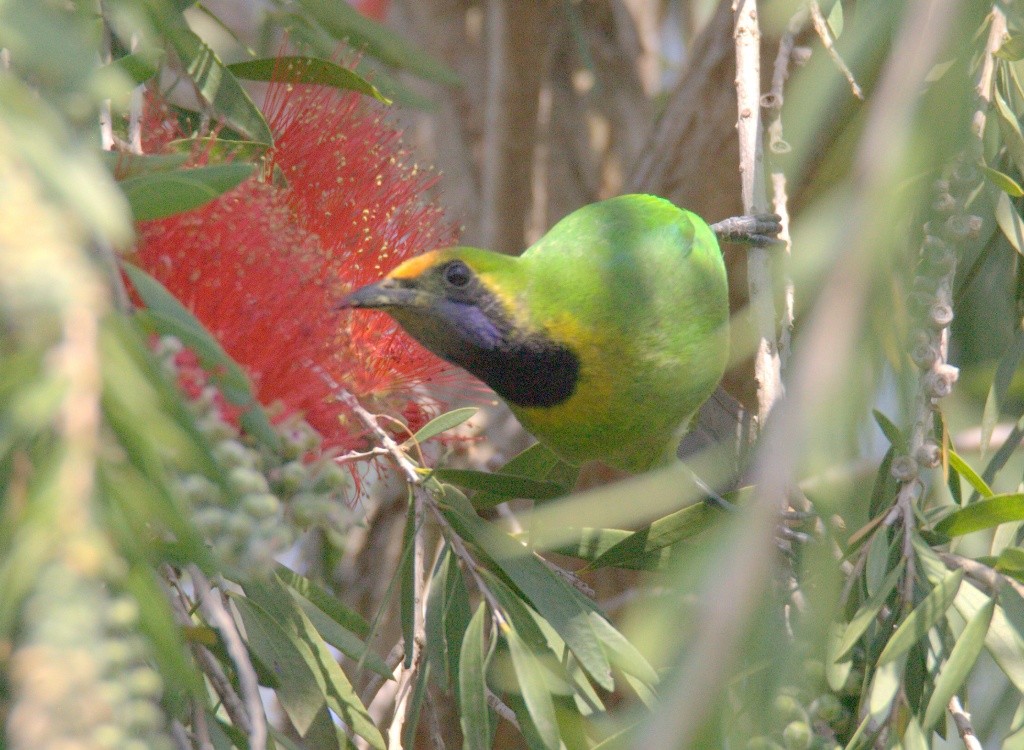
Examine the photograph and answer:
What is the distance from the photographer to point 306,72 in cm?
197

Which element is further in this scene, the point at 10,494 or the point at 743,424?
the point at 743,424

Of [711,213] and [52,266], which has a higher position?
[52,266]

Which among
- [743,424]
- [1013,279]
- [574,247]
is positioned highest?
[574,247]

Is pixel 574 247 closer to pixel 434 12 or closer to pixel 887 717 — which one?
pixel 887 717

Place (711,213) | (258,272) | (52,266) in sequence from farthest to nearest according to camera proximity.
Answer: (711,213) → (258,272) → (52,266)

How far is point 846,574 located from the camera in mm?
Answer: 1707

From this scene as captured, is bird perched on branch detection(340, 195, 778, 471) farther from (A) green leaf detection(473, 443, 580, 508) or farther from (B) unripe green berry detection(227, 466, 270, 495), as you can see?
(B) unripe green berry detection(227, 466, 270, 495)

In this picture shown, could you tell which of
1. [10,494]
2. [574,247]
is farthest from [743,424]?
[10,494]

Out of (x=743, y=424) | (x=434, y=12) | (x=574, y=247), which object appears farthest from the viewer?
(x=434, y=12)

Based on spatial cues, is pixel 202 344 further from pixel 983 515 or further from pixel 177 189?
pixel 983 515

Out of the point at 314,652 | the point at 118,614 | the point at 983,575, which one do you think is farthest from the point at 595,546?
the point at 118,614

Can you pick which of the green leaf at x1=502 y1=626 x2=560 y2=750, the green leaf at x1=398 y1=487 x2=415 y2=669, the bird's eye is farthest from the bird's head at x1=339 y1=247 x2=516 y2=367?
the green leaf at x1=502 y1=626 x2=560 y2=750

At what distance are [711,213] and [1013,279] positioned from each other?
908 mm

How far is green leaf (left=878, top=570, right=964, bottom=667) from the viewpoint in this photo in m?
1.44
